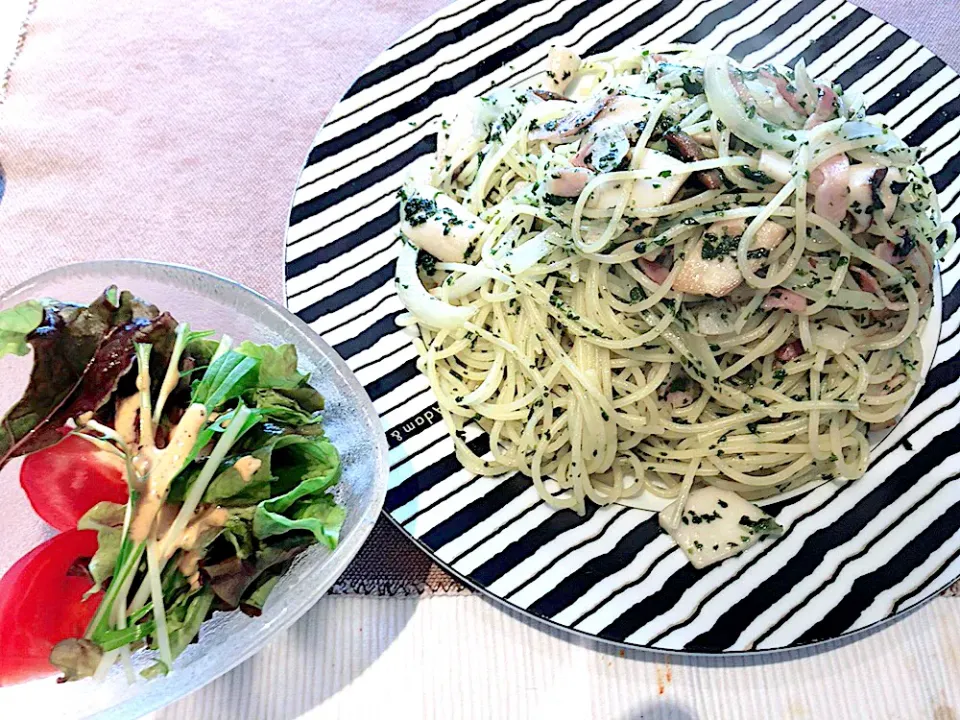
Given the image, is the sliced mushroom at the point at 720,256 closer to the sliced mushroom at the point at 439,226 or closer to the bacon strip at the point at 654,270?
the bacon strip at the point at 654,270

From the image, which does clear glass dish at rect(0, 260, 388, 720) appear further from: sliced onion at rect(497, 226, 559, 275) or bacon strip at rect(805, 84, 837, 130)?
bacon strip at rect(805, 84, 837, 130)

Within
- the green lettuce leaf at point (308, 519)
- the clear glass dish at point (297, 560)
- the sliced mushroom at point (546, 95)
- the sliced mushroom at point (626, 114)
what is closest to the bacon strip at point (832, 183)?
the sliced mushroom at point (626, 114)

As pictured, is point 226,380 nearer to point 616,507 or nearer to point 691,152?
point 616,507

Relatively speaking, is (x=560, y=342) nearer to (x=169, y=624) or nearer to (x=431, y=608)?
(x=431, y=608)

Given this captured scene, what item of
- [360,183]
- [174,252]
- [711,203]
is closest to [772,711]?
[711,203]

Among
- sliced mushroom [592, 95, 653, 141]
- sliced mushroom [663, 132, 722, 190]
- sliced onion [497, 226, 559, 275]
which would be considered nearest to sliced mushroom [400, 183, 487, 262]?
sliced onion [497, 226, 559, 275]

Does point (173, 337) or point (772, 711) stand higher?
point (173, 337)
